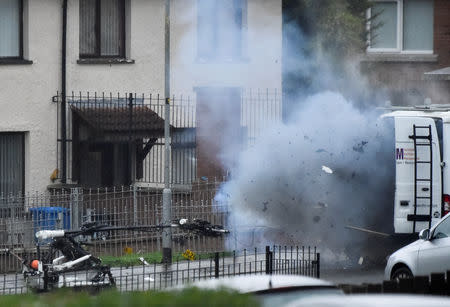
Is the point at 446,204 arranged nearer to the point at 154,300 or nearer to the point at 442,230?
the point at 442,230

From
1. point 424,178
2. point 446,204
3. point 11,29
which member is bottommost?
point 446,204

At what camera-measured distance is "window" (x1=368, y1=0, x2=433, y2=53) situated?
3128 centimetres

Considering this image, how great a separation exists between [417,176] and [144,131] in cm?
638

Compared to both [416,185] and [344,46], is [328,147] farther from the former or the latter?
[344,46]

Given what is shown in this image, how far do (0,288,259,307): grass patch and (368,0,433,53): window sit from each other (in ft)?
81.2

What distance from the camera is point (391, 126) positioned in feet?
63.8

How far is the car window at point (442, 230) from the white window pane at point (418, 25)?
1598cm

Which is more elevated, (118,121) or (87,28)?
(87,28)

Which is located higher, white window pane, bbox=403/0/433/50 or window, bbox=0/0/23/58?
white window pane, bbox=403/0/433/50

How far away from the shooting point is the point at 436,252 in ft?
51.5

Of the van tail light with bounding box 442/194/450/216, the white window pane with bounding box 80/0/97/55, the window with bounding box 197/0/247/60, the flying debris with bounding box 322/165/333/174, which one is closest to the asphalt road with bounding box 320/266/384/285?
the van tail light with bounding box 442/194/450/216

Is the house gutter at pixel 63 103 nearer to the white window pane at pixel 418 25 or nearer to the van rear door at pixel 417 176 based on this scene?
the van rear door at pixel 417 176

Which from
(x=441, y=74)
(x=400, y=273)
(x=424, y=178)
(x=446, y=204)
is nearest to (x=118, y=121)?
(x=424, y=178)

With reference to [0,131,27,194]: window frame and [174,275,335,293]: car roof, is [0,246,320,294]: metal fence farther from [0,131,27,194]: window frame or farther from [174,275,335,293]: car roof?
[0,131,27,194]: window frame
